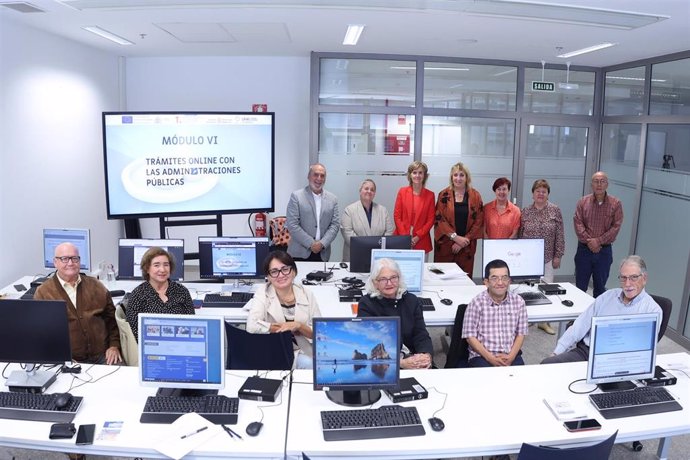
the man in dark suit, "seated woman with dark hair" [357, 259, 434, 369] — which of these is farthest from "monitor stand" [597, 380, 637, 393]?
the man in dark suit

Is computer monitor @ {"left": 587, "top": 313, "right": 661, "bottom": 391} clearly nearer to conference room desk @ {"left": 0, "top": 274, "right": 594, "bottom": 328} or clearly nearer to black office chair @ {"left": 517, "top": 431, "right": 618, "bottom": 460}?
black office chair @ {"left": 517, "top": 431, "right": 618, "bottom": 460}

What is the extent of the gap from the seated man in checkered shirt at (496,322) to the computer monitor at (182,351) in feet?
5.59

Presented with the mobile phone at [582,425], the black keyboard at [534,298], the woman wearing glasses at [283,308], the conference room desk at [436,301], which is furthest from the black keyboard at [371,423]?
the black keyboard at [534,298]

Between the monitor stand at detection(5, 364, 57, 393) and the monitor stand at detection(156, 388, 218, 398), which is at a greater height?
the monitor stand at detection(5, 364, 57, 393)

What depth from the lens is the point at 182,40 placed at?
18.4 ft

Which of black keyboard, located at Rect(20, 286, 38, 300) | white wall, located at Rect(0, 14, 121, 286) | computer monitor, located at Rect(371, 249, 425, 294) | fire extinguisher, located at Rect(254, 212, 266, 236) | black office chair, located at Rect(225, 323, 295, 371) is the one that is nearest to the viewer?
black office chair, located at Rect(225, 323, 295, 371)

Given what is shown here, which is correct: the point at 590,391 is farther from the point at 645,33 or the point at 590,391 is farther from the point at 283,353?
the point at 645,33

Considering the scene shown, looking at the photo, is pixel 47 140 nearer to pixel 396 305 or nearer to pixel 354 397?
pixel 396 305

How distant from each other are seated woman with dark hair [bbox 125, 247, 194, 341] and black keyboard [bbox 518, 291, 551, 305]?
257cm

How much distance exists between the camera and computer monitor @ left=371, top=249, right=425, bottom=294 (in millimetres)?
4207

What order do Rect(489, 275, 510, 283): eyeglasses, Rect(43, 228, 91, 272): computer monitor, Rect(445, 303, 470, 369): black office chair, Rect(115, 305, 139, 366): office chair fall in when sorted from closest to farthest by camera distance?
Rect(115, 305, 139, 366): office chair < Rect(489, 275, 510, 283): eyeglasses < Rect(445, 303, 470, 369): black office chair < Rect(43, 228, 91, 272): computer monitor

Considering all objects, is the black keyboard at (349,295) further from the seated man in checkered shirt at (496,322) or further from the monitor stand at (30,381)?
the monitor stand at (30,381)

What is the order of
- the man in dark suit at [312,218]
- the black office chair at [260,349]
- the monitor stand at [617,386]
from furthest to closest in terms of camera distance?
the man in dark suit at [312,218], the black office chair at [260,349], the monitor stand at [617,386]

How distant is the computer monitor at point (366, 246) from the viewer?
454 centimetres
